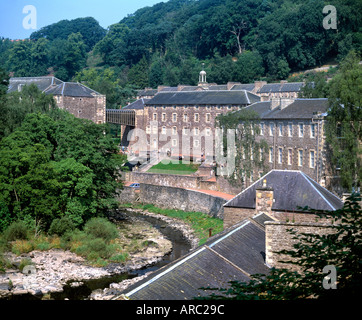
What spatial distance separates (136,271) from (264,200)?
36.0 ft

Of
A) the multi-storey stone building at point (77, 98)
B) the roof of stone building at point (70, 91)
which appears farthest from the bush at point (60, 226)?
the roof of stone building at point (70, 91)

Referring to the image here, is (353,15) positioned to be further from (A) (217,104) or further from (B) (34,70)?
(B) (34,70)

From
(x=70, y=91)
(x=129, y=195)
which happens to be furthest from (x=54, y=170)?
(x=70, y=91)

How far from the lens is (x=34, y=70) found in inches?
→ 4697

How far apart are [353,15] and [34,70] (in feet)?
225

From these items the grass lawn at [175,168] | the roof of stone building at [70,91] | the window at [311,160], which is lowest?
the grass lawn at [175,168]

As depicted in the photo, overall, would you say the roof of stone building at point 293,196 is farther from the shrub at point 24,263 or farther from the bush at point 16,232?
the bush at point 16,232

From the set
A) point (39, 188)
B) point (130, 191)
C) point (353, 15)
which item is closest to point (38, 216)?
point (39, 188)

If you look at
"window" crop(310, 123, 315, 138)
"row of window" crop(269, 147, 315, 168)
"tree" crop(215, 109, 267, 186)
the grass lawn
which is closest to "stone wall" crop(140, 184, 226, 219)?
"tree" crop(215, 109, 267, 186)

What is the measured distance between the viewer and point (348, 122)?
3472 cm

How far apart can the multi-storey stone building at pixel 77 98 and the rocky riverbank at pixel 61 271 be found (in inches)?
1501

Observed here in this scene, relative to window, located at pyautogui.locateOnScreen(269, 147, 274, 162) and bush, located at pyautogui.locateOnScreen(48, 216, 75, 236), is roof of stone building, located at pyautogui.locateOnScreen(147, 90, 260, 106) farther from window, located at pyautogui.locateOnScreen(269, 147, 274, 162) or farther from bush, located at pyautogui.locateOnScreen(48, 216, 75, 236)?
bush, located at pyautogui.locateOnScreen(48, 216, 75, 236)

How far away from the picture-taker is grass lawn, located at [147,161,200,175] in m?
56.4

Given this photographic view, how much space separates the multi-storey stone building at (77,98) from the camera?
7150 centimetres
